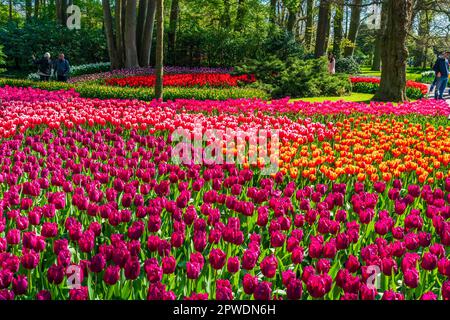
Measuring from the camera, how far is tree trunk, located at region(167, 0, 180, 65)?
31.1 meters

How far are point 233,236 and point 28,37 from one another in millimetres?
32278

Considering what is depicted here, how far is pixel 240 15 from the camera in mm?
34438

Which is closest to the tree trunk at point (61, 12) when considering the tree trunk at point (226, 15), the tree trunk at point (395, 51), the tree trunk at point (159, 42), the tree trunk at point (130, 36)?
the tree trunk at point (226, 15)

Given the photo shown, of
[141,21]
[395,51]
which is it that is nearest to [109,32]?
[141,21]

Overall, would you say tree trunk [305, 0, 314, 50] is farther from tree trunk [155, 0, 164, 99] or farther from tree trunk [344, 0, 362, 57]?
tree trunk [155, 0, 164, 99]

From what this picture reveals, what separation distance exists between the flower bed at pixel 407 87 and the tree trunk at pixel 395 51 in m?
4.58

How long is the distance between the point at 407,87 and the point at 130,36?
1296 centimetres

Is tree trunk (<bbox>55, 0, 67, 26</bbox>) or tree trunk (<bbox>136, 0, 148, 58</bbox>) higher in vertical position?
tree trunk (<bbox>55, 0, 67, 26</bbox>)

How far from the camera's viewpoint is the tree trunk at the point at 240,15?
33.6 metres

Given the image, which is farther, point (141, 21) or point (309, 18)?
point (309, 18)

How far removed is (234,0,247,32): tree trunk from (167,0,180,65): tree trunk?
4301mm

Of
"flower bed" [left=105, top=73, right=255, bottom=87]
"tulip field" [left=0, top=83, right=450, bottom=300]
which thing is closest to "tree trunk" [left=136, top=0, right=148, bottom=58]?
"flower bed" [left=105, top=73, right=255, bottom=87]

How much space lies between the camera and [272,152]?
6180mm

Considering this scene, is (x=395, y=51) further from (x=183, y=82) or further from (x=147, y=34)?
(x=147, y=34)
